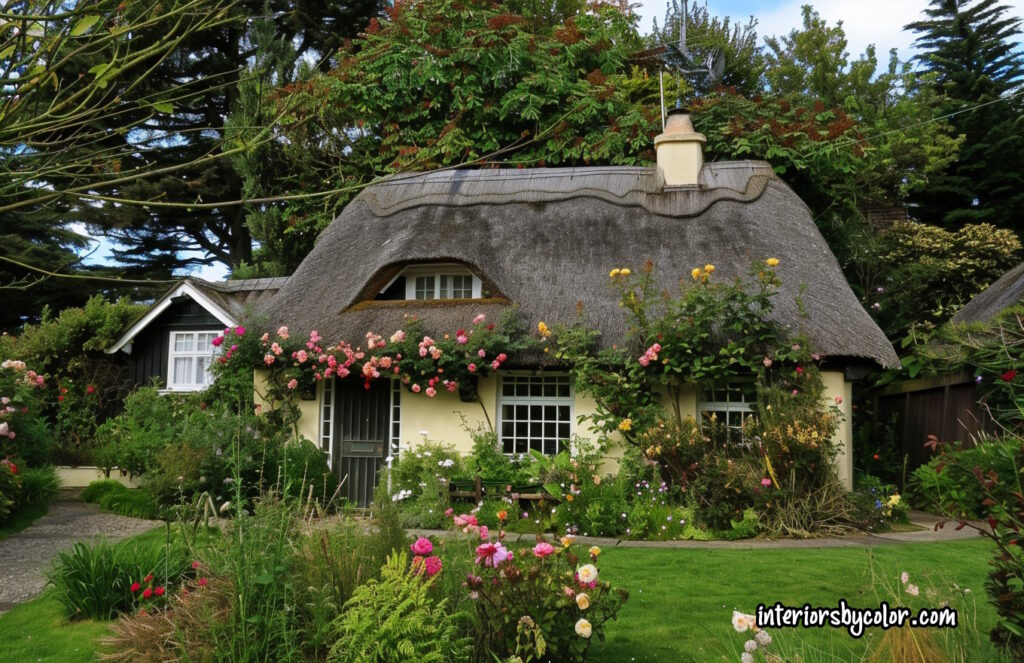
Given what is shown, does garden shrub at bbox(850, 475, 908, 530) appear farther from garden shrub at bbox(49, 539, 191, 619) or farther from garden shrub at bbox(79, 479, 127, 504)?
garden shrub at bbox(79, 479, 127, 504)

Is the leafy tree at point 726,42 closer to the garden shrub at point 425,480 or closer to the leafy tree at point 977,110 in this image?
the leafy tree at point 977,110

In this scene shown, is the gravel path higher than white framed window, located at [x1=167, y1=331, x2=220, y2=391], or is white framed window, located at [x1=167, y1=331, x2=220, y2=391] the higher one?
white framed window, located at [x1=167, y1=331, x2=220, y2=391]

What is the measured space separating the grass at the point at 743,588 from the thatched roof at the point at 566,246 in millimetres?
3430

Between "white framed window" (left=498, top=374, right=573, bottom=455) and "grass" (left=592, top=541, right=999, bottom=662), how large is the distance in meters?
3.25

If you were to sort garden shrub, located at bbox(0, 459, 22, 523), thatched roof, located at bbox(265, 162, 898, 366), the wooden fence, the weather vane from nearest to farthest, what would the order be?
garden shrub, located at bbox(0, 459, 22, 523) < thatched roof, located at bbox(265, 162, 898, 366) < the wooden fence < the weather vane

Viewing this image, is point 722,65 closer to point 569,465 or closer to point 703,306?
point 703,306

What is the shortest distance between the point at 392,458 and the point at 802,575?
5.82 metres

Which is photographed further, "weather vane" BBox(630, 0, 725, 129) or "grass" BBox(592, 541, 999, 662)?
"weather vane" BBox(630, 0, 725, 129)

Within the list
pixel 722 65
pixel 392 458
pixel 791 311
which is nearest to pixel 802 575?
pixel 791 311

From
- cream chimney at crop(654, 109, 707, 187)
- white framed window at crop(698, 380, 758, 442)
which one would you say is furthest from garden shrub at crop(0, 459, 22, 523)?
cream chimney at crop(654, 109, 707, 187)

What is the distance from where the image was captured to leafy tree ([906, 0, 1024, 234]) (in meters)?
21.0

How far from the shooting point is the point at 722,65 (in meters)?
21.7

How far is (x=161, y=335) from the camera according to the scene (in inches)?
555

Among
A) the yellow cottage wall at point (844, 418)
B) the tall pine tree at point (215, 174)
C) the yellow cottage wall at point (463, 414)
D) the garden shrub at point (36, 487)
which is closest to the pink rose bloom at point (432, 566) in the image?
the yellow cottage wall at point (463, 414)
